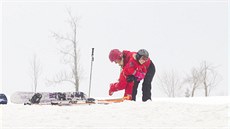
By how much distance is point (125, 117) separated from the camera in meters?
9.39

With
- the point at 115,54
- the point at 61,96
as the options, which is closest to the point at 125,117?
the point at 115,54

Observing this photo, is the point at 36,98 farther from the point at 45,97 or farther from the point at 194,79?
the point at 194,79

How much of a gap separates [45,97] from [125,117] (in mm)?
7593

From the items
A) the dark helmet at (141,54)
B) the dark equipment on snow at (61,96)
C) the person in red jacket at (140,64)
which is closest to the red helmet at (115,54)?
the person in red jacket at (140,64)


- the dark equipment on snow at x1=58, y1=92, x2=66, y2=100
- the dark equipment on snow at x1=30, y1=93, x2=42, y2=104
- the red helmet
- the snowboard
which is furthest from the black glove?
the dark equipment on snow at x1=30, y1=93, x2=42, y2=104

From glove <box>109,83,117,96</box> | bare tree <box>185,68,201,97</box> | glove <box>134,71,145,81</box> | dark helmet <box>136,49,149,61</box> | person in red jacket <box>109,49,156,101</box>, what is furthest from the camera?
bare tree <box>185,68,201,97</box>

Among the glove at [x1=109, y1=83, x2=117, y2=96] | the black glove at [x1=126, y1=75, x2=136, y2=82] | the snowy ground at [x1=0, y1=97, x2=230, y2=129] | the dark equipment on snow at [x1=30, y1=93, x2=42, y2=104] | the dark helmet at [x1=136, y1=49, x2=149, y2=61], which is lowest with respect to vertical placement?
the snowy ground at [x1=0, y1=97, x2=230, y2=129]

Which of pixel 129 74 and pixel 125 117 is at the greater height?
pixel 129 74

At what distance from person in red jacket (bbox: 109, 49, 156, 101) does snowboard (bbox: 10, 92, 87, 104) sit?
9.93ft

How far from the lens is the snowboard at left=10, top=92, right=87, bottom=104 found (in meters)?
16.2

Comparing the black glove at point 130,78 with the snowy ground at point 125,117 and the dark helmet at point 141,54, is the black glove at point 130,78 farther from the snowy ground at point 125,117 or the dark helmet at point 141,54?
the snowy ground at point 125,117

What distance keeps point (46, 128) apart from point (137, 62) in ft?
18.8

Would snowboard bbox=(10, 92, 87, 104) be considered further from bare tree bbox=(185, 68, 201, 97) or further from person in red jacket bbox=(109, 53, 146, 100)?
bare tree bbox=(185, 68, 201, 97)

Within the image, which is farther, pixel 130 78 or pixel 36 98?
pixel 36 98
